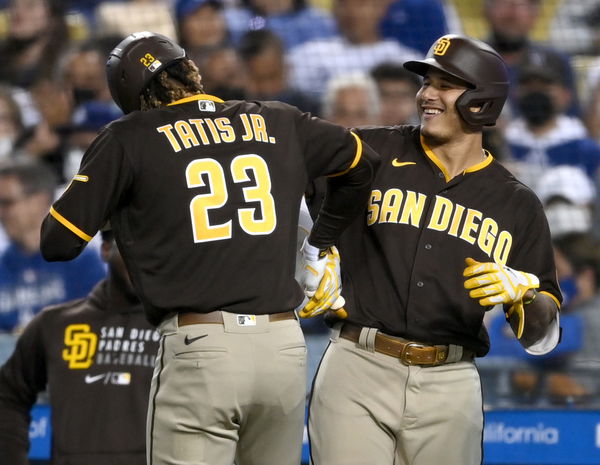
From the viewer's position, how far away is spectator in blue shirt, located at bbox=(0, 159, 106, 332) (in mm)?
5117

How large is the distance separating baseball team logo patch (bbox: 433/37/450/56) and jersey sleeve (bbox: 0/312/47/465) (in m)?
1.44

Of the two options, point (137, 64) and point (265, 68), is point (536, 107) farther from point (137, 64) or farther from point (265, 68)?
point (137, 64)

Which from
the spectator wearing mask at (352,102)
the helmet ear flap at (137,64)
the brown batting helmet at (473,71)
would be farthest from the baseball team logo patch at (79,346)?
the spectator wearing mask at (352,102)

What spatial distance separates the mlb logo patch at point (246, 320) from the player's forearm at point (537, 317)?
0.70 meters

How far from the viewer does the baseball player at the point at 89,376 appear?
312 cm

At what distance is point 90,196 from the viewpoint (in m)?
2.24

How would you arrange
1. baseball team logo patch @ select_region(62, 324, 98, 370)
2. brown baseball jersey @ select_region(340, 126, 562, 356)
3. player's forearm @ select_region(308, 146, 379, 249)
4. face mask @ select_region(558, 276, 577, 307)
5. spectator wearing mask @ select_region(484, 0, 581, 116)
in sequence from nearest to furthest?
player's forearm @ select_region(308, 146, 379, 249)
brown baseball jersey @ select_region(340, 126, 562, 356)
baseball team logo patch @ select_region(62, 324, 98, 370)
face mask @ select_region(558, 276, 577, 307)
spectator wearing mask @ select_region(484, 0, 581, 116)

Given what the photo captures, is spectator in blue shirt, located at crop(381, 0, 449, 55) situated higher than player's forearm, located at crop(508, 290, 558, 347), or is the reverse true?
spectator in blue shirt, located at crop(381, 0, 449, 55)

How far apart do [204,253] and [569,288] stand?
9.63 feet

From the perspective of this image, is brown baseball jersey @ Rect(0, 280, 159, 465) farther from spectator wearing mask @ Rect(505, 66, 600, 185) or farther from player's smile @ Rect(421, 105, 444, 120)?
spectator wearing mask @ Rect(505, 66, 600, 185)

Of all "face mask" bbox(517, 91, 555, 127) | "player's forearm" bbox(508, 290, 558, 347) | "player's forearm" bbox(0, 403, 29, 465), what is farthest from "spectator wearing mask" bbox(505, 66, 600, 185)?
Answer: "player's forearm" bbox(0, 403, 29, 465)

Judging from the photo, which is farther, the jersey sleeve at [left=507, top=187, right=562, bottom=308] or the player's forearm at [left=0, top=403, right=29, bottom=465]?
the player's forearm at [left=0, top=403, right=29, bottom=465]

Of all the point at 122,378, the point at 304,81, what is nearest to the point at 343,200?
the point at 122,378

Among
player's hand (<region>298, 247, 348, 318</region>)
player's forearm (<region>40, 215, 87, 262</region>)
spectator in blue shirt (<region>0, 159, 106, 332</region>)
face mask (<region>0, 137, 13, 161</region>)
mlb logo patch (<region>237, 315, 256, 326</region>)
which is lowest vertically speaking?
spectator in blue shirt (<region>0, 159, 106, 332</region>)
